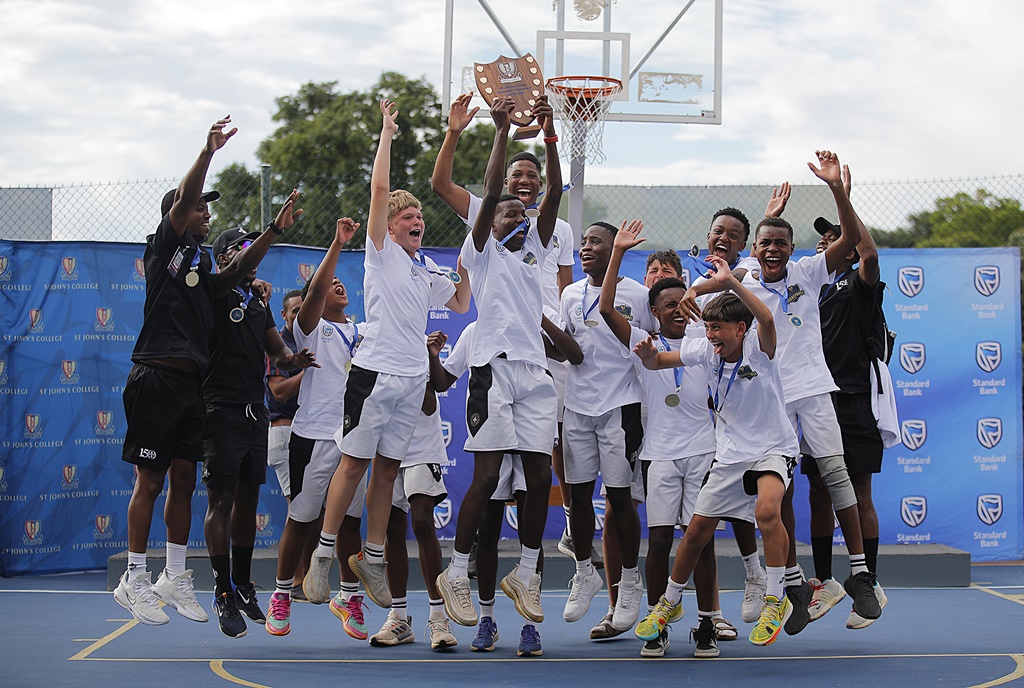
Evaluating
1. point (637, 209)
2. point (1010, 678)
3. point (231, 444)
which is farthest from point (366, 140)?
point (1010, 678)

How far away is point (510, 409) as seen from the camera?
5824 mm

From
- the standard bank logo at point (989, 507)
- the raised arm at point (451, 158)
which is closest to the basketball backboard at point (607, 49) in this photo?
the raised arm at point (451, 158)

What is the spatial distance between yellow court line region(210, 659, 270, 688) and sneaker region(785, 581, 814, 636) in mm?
2739

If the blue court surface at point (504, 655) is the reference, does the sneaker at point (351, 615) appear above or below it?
above

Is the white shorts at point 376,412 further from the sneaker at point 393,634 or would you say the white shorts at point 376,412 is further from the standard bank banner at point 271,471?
the standard bank banner at point 271,471

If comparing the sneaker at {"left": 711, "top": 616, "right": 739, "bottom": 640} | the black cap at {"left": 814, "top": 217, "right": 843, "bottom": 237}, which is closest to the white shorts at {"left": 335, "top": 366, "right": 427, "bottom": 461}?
the sneaker at {"left": 711, "top": 616, "right": 739, "bottom": 640}

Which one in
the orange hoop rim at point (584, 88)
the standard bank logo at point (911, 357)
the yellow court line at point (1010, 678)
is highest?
the orange hoop rim at point (584, 88)

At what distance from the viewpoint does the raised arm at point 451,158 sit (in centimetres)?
576

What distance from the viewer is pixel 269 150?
2992cm

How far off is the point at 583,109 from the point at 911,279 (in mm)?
3474

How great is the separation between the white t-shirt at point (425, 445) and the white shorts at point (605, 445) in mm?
828

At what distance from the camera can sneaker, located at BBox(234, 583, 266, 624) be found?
6121 millimetres

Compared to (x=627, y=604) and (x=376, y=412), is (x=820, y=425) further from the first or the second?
(x=376, y=412)

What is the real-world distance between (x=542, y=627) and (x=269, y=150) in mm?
24794
